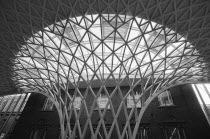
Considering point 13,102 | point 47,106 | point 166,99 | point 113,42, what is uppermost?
point 113,42

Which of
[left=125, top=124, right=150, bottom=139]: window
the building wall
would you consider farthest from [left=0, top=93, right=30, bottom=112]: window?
[left=125, top=124, right=150, bottom=139]: window

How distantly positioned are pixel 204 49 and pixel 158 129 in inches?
542

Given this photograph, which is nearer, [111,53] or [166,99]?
[111,53]

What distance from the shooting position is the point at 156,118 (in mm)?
24078

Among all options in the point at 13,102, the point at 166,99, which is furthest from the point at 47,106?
the point at 166,99

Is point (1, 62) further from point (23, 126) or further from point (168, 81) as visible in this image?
point (168, 81)

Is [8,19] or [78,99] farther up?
[8,19]

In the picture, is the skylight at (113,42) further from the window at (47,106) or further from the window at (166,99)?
the window at (47,106)

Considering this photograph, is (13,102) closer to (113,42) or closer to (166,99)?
(113,42)

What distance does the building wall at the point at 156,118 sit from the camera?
22048 millimetres

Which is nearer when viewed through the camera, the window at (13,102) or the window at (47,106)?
the window at (47,106)

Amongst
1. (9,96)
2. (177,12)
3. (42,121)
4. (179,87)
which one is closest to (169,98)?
(179,87)

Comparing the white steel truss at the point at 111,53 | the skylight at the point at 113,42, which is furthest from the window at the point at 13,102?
the skylight at the point at 113,42

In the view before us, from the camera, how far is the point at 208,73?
74.6ft
